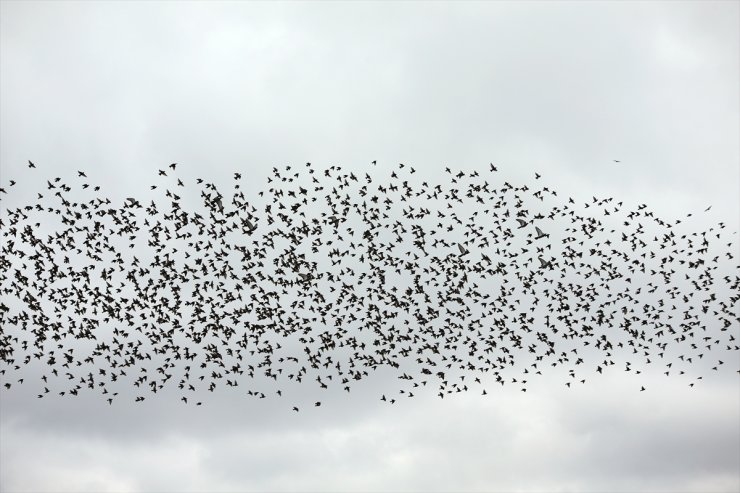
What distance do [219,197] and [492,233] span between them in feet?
61.2

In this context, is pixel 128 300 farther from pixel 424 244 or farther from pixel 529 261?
pixel 529 261

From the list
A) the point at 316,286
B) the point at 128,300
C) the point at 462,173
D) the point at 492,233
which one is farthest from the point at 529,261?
the point at 128,300

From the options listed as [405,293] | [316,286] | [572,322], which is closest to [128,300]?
[316,286]

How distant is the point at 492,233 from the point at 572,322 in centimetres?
818

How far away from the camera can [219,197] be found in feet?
230

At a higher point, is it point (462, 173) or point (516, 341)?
point (462, 173)

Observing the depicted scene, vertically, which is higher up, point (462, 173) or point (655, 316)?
point (462, 173)

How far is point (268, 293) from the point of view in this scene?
2857 inches

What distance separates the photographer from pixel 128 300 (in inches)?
2827

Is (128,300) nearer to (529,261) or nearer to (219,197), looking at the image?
(219,197)

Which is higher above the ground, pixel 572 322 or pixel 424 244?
pixel 424 244

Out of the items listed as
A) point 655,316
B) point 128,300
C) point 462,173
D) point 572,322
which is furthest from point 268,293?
point 655,316

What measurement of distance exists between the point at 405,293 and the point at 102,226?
808 inches

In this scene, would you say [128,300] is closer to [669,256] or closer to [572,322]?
[572,322]
